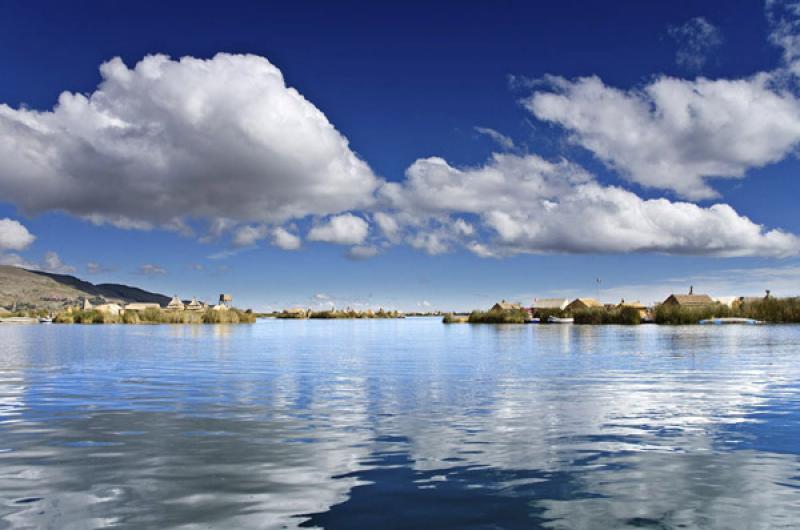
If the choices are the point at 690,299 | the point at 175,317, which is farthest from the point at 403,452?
the point at 690,299

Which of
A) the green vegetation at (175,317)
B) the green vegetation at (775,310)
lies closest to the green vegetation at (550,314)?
the green vegetation at (775,310)

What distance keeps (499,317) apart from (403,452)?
13353 centimetres

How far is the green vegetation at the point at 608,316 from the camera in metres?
120

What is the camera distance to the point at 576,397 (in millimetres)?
21953

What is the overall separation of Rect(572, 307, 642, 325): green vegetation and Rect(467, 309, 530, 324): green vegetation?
1443cm

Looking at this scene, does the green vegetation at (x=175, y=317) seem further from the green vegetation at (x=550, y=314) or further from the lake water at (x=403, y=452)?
the lake water at (x=403, y=452)

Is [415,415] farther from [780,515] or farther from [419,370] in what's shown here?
[419,370]

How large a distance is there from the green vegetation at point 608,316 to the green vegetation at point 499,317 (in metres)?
14.4

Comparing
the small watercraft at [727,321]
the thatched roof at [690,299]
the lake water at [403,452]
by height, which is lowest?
the lake water at [403,452]

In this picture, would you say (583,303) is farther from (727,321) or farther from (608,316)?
(727,321)

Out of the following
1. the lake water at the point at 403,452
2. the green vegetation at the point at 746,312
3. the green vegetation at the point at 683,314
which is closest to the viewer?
the lake water at the point at 403,452

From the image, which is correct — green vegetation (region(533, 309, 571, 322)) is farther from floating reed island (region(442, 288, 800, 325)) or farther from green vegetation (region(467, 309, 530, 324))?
green vegetation (region(467, 309, 530, 324))

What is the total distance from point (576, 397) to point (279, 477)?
1415 centimetres

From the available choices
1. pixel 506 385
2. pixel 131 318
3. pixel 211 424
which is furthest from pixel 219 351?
pixel 131 318
